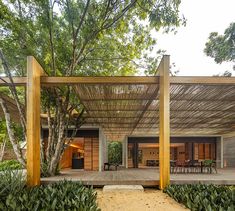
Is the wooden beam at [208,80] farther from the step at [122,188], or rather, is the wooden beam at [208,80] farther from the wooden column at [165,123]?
the step at [122,188]

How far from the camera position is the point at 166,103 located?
26.9 ft

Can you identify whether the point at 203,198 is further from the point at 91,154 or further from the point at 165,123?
the point at 91,154

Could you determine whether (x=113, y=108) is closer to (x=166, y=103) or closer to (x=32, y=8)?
(x=166, y=103)

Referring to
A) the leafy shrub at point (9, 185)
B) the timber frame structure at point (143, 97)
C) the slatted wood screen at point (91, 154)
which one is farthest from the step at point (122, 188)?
the slatted wood screen at point (91, 154)

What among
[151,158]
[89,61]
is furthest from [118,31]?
[151,158]

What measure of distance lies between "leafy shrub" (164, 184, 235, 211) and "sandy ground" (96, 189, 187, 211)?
0.19 metres

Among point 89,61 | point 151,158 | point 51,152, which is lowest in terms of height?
point 151,158

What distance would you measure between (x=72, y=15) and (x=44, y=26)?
1.03m

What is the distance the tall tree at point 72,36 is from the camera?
926cm

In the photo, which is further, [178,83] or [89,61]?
[89,61]

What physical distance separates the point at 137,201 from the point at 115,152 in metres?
25.7

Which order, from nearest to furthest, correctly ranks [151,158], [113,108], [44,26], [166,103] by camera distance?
[166,103] → [44,26] → [113,108] → [151,158]

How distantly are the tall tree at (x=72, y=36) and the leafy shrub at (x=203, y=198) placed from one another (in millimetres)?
5140

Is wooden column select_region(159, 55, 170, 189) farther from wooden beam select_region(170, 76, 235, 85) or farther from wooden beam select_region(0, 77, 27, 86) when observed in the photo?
wooden beam select_region(0, 77, 27, 86)
